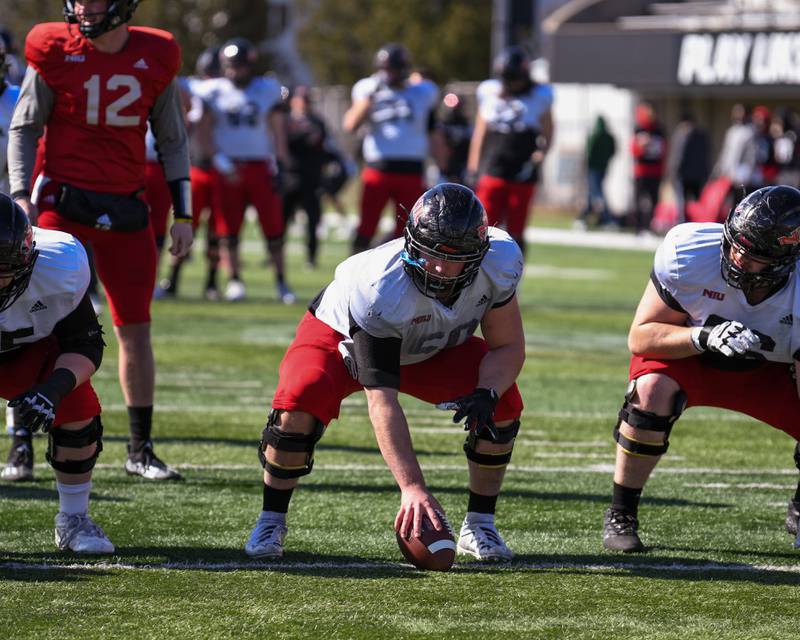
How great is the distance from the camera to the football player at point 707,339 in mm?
4914

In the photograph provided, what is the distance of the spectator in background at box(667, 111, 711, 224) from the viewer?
21388 mm

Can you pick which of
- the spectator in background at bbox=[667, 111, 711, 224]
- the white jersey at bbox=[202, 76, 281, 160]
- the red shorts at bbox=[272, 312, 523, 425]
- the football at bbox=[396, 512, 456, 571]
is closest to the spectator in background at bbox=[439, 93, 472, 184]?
the spectator in background at bbox=[667, 111, 711, 224]

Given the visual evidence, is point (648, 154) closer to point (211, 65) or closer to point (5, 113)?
point (211, 65)

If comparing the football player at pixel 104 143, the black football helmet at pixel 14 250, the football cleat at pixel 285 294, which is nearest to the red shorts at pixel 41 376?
the black football helmet at pixel 14 250

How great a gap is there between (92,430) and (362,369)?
0.84 meters

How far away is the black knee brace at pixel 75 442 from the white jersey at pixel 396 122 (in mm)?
7305

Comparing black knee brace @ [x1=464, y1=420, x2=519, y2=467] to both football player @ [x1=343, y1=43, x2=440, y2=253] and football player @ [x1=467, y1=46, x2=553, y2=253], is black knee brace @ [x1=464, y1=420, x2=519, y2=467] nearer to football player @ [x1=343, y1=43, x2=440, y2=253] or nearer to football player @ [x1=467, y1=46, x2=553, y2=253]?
football player @ [x1=343, y1=43, x2=440, y2=253]

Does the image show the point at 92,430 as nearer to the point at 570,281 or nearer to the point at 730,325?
the point at 730,325

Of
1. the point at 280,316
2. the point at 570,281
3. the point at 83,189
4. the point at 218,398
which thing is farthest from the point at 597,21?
the point at 83,189

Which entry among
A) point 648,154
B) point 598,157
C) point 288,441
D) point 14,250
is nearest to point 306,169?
point 648,154

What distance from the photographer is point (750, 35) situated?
24.8 m

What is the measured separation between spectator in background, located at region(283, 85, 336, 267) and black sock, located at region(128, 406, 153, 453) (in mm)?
9328

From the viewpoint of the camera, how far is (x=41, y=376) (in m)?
4.85

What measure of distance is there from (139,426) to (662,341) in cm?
213
